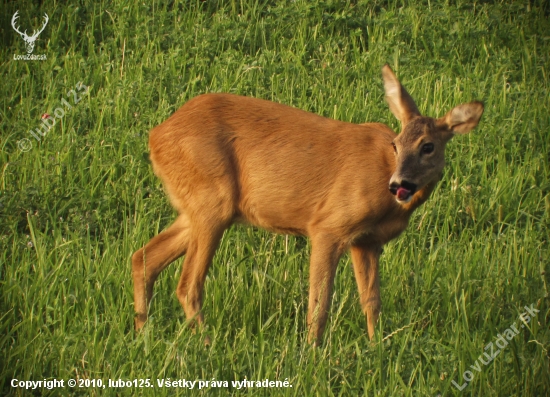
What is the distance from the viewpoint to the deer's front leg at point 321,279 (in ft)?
18.6

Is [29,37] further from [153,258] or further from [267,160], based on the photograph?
[267,160]

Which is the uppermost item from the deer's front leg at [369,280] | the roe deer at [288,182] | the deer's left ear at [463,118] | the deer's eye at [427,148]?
the deer's left ear at [463,118]

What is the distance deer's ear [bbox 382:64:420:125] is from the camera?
5832 mm

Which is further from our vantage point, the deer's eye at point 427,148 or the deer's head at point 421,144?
the deer's eye at point 427,148

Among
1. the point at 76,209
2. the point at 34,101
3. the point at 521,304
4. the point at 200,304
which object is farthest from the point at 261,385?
the point at 34,101

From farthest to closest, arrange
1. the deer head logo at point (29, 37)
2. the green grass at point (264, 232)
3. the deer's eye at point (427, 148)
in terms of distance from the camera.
→ the deer head logo at point (29, 37) < the deer's eye at point (427, 148) < the green grass at point (264, 232)

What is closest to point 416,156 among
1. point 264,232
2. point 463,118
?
point 463,118

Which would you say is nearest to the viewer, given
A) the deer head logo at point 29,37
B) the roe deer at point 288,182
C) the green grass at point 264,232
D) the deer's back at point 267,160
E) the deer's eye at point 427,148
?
the green grass at point 264,232

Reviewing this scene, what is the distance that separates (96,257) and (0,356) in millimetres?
1191

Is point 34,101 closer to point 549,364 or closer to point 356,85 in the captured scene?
point 356,85

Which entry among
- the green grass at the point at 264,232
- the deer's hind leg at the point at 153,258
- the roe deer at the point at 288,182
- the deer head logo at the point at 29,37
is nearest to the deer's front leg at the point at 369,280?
the roe deer at the point at 288,182

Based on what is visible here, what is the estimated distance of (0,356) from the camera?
516 centimetres

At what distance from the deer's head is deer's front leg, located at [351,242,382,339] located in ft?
1.98

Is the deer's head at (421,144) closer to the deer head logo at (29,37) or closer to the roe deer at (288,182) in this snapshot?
the roe deer at (288,182)
